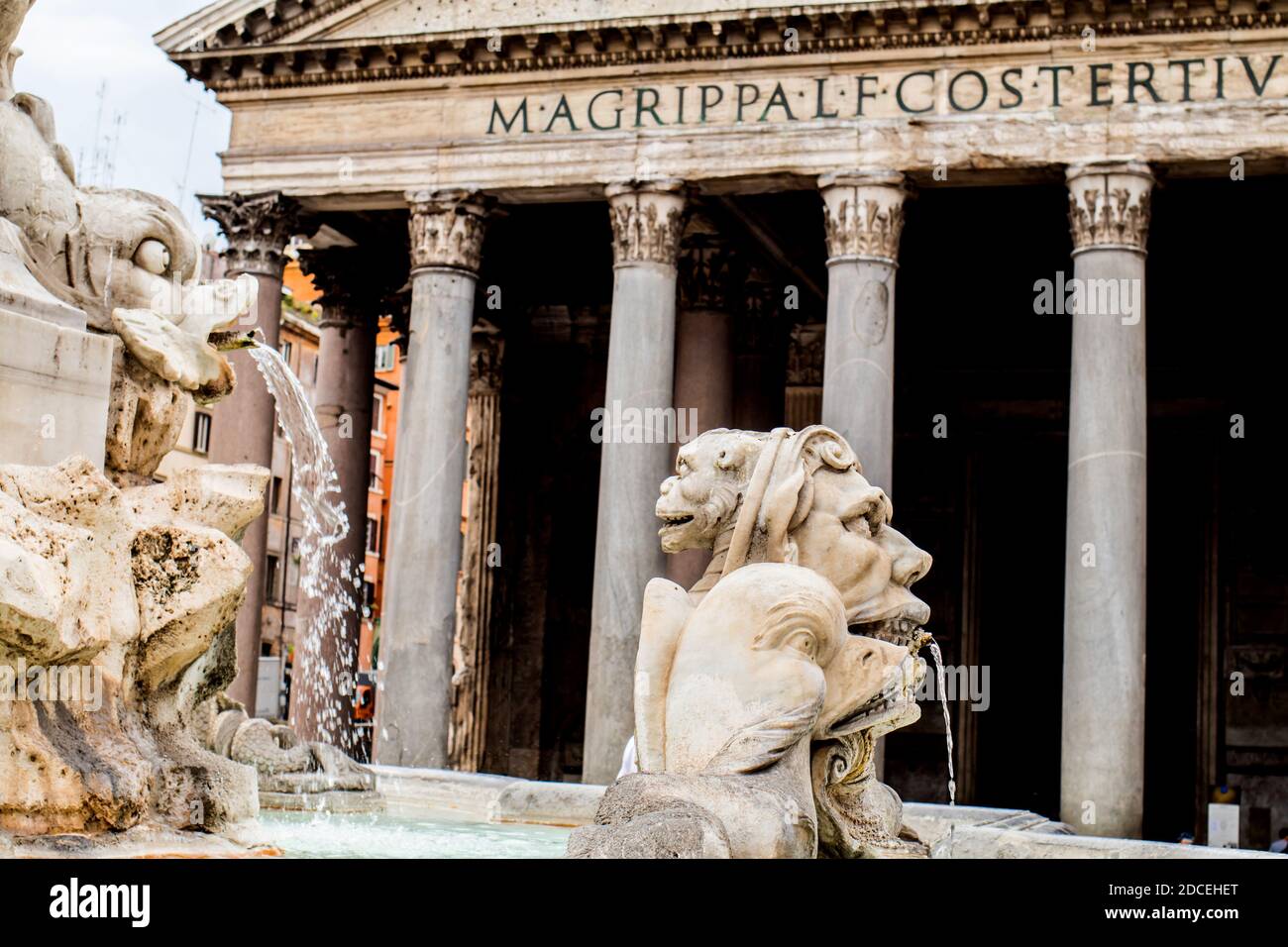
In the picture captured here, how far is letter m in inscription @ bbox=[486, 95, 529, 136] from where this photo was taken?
22.5 m

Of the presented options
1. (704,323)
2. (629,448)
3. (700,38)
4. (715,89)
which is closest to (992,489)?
(704,323)

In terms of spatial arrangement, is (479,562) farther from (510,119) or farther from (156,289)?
(156,289)

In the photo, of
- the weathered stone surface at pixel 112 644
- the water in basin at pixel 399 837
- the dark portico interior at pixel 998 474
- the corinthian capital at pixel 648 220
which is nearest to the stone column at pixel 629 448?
the corinthian capital at pixel 648 220

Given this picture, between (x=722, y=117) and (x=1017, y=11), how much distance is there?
3620mm

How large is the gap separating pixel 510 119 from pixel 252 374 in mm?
4662

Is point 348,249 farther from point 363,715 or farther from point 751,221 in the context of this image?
point 363,715

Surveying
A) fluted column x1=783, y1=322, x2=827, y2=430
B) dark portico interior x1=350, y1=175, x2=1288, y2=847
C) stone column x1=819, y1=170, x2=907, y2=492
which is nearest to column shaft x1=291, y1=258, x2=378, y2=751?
dark portico interior x1=350, y1=175, x2=1288, y2=847

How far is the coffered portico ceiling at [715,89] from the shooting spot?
20.0 m

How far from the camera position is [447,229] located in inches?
878

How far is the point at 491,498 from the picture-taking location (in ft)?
100

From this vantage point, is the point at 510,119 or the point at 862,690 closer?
the point at 862,690

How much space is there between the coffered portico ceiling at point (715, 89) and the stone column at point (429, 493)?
0.88 meters
